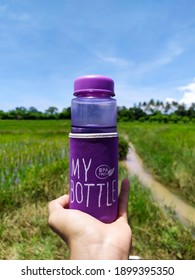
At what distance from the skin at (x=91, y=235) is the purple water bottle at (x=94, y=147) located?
3 cm

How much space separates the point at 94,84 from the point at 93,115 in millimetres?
106

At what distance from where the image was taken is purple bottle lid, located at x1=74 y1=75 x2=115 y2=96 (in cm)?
95

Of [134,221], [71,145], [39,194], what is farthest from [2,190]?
[71,145]

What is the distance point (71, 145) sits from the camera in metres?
1.00

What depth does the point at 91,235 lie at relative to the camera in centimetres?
93

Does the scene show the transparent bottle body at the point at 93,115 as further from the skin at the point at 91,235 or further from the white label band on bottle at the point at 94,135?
the skin at the point at 91,235

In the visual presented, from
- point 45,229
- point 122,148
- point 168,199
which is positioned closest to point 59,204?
point 45,229

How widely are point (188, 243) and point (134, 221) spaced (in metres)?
0.60

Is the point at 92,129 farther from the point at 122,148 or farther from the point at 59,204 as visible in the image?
the point at 122,148

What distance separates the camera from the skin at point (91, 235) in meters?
0.92

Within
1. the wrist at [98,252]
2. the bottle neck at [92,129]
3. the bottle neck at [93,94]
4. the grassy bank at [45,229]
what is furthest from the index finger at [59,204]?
the grassy bank at [45,229]

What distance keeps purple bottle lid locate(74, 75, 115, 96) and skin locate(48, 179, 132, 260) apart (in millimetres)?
434

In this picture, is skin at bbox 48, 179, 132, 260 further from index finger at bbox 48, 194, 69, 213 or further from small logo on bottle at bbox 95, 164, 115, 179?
small logo on bottle at bbox 95, 164, 115, 179

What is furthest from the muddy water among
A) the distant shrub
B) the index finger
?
the index finger
